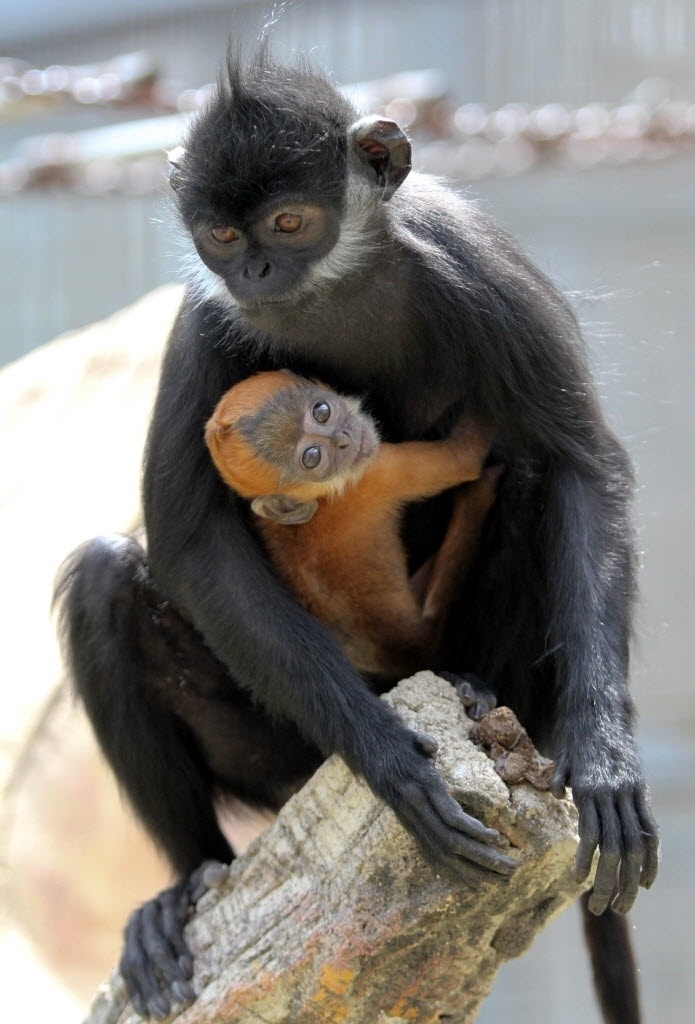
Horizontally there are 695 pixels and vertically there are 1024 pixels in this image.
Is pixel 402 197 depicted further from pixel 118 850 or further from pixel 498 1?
pixel 498 1

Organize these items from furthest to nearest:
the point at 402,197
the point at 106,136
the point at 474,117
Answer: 1. the point at 106,136
2. the point at 474,117
3. the point at 402,197

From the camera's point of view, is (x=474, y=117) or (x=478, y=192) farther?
(x=478, y=192)

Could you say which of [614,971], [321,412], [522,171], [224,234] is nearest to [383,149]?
[224,234]

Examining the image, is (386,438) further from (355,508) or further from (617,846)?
(617,846)

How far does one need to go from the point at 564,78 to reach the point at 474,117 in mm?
1430

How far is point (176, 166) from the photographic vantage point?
371 cm

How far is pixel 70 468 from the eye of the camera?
636cm

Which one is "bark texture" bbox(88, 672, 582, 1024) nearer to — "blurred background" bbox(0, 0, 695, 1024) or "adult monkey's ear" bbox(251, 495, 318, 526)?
"adult monkey's ear" bbox(251, 495, 318, 526)

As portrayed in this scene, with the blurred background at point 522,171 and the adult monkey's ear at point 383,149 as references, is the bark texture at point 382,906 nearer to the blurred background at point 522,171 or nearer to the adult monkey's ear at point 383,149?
the adult monkey's ear at point 383,149

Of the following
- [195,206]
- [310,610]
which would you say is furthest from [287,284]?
[310,610]

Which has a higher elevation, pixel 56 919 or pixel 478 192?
pixel 478 192

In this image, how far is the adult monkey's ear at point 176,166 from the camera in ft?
12.1

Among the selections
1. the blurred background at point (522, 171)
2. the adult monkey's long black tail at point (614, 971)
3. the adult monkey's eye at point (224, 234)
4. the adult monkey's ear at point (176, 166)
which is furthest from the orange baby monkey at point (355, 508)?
the blurred background at point (522, 171)

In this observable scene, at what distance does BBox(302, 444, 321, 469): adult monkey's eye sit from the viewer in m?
3.84
